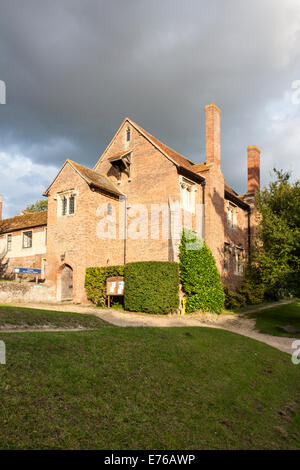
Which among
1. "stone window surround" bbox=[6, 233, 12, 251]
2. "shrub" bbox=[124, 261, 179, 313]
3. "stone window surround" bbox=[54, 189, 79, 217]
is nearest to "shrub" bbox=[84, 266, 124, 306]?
"shrub" bbox=[124, 261, 179, 313]

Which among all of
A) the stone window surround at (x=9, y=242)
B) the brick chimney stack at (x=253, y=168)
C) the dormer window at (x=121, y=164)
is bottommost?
the stone window surround at (x=9, y=242)

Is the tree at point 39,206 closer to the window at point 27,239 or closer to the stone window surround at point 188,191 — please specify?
the window at point 27,239

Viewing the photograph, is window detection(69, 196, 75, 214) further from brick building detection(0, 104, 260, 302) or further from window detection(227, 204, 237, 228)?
window detection(227, 204, 237, 228)

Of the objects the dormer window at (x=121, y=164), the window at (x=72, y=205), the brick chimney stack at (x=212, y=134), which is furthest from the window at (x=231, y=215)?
the window at (x=72, y=205)

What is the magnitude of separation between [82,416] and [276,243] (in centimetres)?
1645

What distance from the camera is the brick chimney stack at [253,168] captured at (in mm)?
35812

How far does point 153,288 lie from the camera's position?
20844 millimetres

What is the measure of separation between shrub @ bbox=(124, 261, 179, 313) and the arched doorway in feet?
19.7

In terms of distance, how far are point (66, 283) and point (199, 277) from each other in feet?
32.8

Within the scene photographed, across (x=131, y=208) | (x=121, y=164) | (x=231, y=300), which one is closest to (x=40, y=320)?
(x=131, y=208)

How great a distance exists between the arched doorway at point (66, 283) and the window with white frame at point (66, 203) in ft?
13.4

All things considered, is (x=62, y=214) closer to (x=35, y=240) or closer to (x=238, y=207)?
(x=35, y=240)

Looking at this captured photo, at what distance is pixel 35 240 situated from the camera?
30719mm
